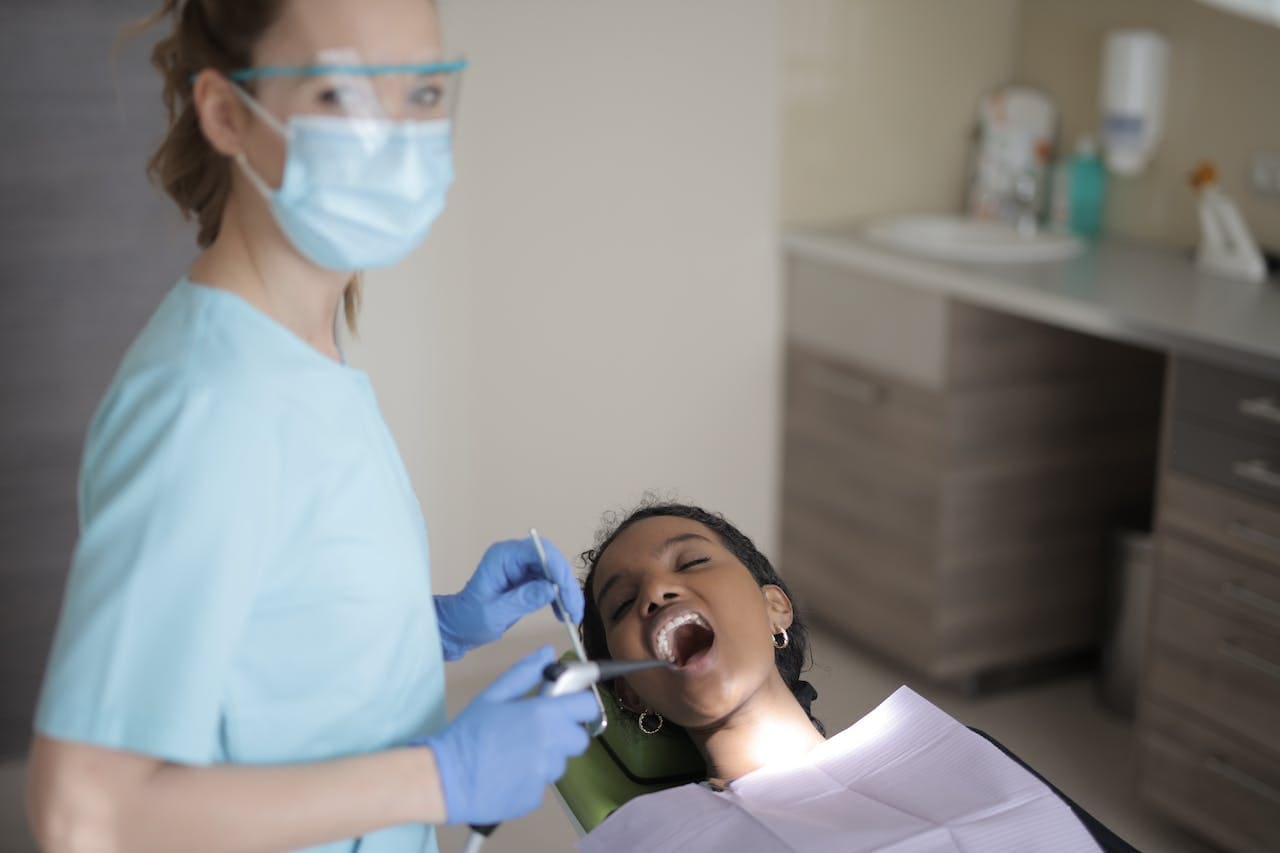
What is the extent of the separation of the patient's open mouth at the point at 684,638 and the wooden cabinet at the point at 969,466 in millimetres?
1449

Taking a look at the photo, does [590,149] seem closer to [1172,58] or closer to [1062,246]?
[1062,246]

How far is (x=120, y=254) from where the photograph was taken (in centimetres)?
271

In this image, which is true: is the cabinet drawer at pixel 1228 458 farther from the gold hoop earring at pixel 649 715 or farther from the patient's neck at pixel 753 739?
the gold hoop earring at pixel 649 715

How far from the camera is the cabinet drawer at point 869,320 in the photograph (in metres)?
2.95

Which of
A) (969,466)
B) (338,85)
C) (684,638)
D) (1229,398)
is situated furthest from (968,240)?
(338,85)

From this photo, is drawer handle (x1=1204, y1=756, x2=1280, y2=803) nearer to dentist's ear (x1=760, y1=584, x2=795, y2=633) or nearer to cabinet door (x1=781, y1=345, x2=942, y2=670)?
cabinet door (x1=781, y1=345, x2=942, y2=670)

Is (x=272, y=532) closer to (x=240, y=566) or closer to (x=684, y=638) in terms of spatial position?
(x=240, y=566)

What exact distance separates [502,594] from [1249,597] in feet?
4.83

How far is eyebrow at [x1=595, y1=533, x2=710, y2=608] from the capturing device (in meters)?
1.67

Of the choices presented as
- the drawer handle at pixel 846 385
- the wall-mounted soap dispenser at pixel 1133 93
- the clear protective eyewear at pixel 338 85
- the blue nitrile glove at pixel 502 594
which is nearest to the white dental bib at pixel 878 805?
the blue nitrile glove at pixel 502 594

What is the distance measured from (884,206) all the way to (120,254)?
1919 millimetres

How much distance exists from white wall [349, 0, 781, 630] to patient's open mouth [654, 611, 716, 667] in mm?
1530

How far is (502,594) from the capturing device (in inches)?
55.0

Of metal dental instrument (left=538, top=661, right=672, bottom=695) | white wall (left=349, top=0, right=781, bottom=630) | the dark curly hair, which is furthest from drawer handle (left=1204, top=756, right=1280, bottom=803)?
metal dental instrument (left=538, top=661, right=672, bottom=695)
